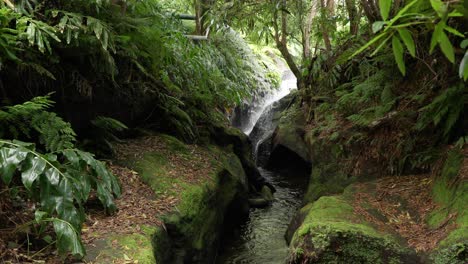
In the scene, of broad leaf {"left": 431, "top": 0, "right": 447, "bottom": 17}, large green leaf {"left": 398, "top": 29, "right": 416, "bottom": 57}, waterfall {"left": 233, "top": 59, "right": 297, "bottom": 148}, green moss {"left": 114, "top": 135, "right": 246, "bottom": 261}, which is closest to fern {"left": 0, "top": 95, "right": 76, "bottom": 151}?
green moss {"left": 114, "top": 135, "right": 246, "bottom": 261}

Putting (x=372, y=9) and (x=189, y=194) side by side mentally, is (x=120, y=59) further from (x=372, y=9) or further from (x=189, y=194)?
(x=372, y=9)

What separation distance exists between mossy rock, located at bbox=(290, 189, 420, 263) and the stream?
4.86ft

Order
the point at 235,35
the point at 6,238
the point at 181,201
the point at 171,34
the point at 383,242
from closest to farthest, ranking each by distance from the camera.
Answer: the point at 6,238, the point at 383,242, the point at 181,201, the point at 171,34, the point at 235,35

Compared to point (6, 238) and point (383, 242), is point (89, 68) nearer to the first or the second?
point (6, 238)

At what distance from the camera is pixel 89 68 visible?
4742mm

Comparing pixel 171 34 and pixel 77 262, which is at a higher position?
pixel 171 34

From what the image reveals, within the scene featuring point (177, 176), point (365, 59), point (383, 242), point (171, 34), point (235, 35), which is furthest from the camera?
point (235, 35)

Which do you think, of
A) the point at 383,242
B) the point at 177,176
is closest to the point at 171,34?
the point at 177,176

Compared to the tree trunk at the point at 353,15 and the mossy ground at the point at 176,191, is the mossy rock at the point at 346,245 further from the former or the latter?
the tree trunk at the point at 353,15

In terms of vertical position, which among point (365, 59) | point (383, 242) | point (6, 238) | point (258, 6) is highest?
point (258, 6)

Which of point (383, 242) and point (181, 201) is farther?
point (181, 201)

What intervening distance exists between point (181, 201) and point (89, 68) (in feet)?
6.97

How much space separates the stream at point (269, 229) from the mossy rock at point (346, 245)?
4.86 ft

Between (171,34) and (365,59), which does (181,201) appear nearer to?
(171,34)
